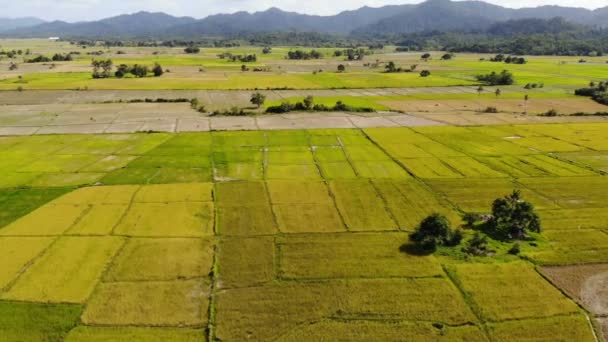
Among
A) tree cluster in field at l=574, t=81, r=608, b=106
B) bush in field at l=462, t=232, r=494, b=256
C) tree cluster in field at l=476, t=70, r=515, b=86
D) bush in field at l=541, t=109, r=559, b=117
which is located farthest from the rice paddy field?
tree cluster in field at l=476, t=70, r=515, b=86

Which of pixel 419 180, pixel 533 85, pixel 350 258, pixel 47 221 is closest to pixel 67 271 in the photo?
pixel 47 221

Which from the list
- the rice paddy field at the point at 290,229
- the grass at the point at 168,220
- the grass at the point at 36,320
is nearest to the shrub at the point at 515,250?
the rice paddy field at the point at 290,229

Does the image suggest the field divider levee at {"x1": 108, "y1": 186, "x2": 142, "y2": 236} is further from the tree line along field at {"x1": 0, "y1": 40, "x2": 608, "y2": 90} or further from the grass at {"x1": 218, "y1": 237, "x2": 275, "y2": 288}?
the tree line along field at {"x1": 0, "y1": 40, "x2": 608, "y2": 90}

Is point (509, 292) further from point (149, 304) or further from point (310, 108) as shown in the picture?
point (310, 108)

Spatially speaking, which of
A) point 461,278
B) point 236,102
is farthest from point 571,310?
point 236,102

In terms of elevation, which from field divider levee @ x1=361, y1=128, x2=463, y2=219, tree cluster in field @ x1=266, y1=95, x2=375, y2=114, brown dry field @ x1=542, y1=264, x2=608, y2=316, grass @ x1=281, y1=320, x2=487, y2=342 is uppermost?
tree cluster in field @ x1=266, y1=95, x2=375, y2=114

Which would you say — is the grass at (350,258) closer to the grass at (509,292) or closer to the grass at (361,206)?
the grass at (361,206)
